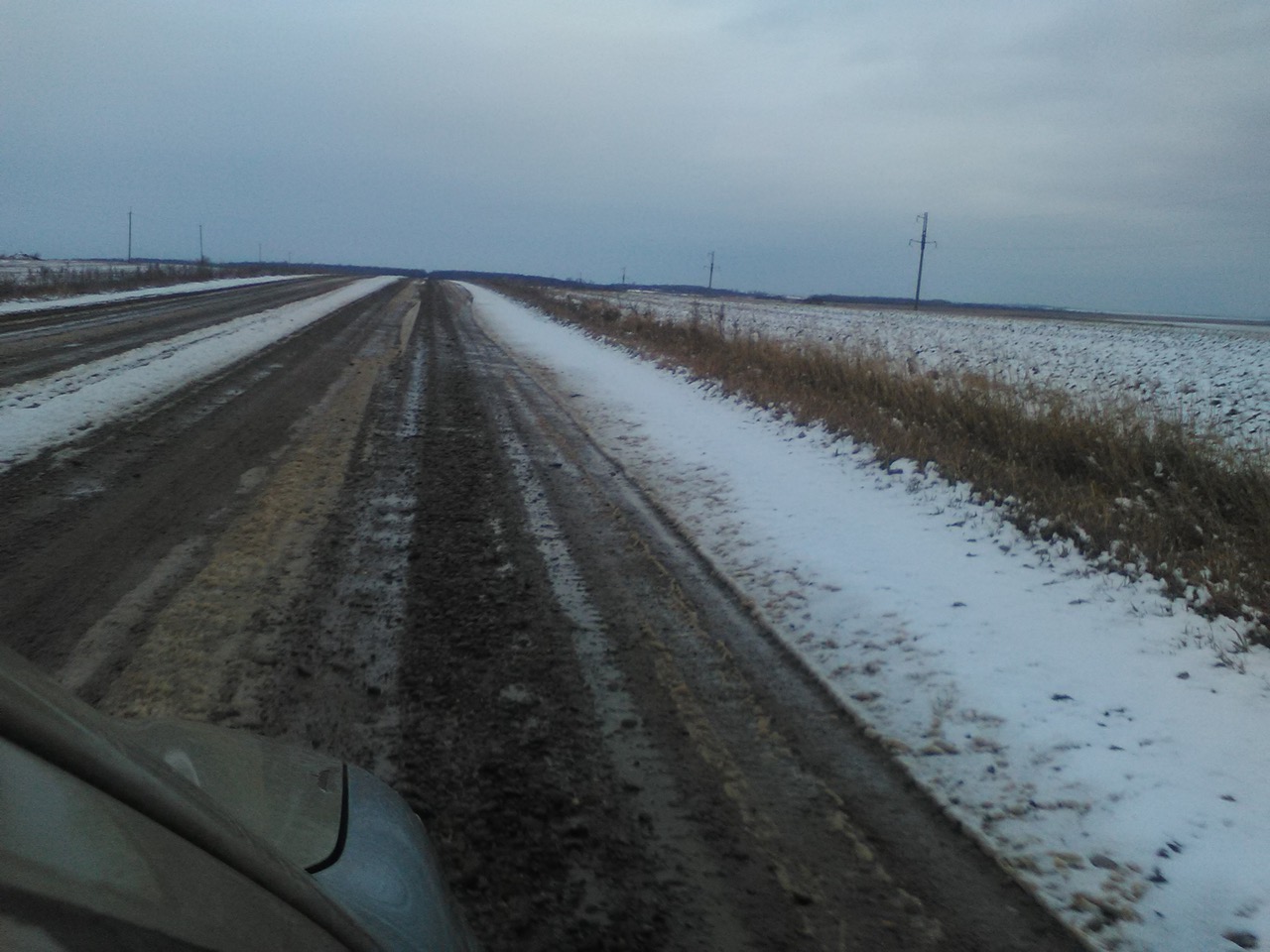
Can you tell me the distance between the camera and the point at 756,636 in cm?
516

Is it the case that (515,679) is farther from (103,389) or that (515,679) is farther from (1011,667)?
(103,389)

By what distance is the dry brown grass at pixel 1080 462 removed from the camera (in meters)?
6.22

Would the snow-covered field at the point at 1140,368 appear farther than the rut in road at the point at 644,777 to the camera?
Yes

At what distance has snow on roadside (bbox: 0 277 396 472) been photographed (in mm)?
8609

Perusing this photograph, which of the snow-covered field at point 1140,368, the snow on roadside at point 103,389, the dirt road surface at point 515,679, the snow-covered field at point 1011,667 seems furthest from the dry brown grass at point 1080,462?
the snow on roadside at point 103,389

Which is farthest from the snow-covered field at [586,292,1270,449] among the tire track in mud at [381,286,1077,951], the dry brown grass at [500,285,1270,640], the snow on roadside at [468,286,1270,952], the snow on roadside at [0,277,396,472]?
the snow on roadside at [0,277,396,472]

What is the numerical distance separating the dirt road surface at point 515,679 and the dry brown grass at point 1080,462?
9.68 ft

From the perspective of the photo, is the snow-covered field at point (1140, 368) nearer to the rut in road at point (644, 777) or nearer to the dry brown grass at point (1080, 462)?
the dry brown grass at point (1080, 462)

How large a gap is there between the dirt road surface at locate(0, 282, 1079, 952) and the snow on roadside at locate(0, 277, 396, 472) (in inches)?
24.2

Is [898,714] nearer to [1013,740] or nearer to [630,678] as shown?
[1013,740]

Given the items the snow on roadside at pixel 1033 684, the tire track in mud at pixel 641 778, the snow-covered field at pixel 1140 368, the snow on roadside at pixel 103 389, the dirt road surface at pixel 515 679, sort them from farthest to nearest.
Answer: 1. the snow-covered field at pixel 1140 368
2. the snow on roadside at pixel 103 389
3. the snow on roadside at pixel 1033 684
4. the dirt road surface at pixel 515 679
5. the tire track in mud at pixel 641 778

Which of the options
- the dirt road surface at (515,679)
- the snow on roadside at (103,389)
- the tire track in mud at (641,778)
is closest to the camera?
the tire track in mud at (641,778)

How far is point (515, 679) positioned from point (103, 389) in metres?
9.18

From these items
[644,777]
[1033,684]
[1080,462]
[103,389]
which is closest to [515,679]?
[644,777]
